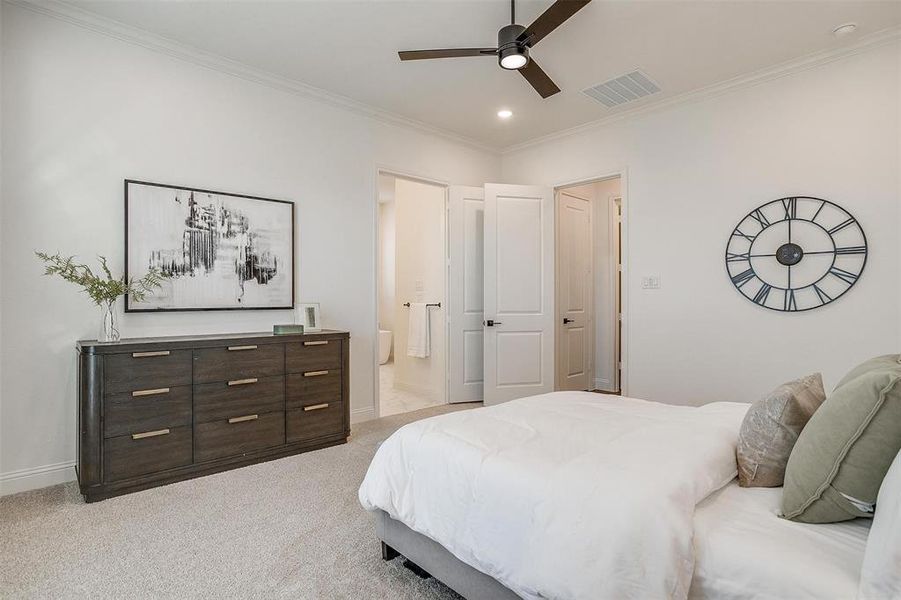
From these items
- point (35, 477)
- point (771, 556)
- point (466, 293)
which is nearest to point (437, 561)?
point (771, 556)

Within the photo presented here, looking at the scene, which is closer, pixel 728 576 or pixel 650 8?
pixel 728 576

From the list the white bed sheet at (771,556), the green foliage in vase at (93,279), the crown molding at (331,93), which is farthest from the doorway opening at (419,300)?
the white bed sheet at (771,556)

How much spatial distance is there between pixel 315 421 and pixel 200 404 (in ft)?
2.63

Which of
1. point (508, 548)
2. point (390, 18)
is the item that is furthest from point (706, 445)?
point (390, 18)

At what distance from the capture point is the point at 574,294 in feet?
18.4

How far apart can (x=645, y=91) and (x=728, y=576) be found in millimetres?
3765

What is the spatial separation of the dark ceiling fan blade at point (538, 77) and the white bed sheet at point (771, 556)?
7.95 ft

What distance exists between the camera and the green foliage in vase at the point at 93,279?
2.71 m

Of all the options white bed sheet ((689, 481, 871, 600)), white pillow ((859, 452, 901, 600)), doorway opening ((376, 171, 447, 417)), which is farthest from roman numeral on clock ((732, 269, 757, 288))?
white pillow ((859, 452, 901, 600))

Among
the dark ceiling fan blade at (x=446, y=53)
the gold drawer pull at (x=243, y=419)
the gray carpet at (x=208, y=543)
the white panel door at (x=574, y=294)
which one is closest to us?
the gray carpet at (x=208, y=543)

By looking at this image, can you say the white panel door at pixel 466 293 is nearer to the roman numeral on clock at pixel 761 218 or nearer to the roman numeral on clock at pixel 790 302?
the roman numeral on clock at pixel 761 218

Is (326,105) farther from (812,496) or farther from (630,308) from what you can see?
(812,496)

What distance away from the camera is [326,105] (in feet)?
13.1

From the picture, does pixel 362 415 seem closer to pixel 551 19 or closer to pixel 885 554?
pixel 551 19
